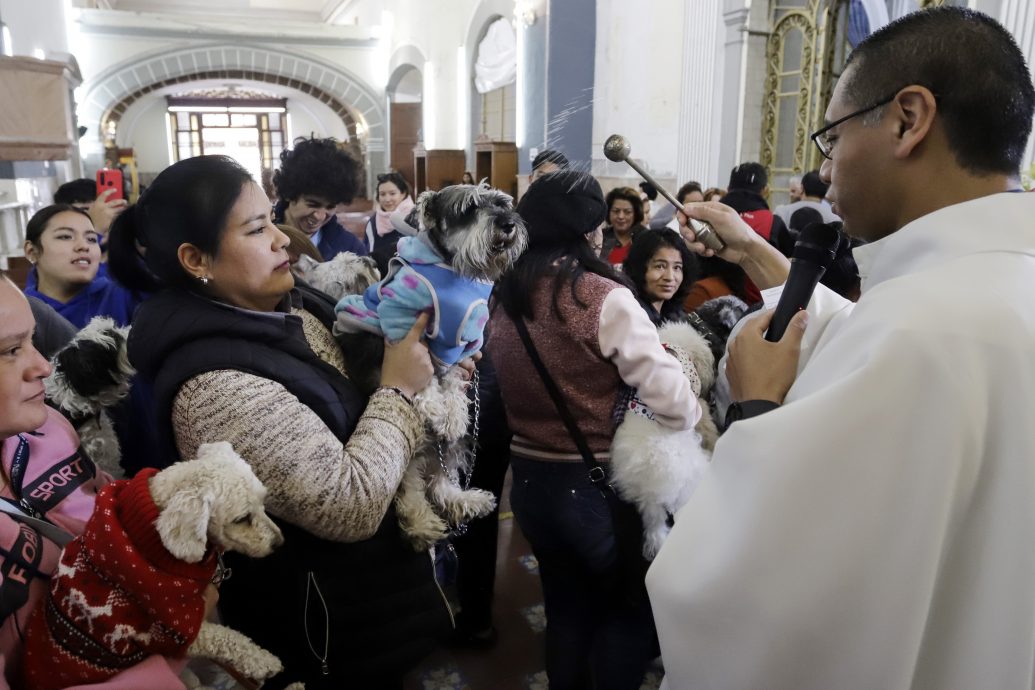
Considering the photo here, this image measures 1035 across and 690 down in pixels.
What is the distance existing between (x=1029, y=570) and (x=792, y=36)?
275 inches

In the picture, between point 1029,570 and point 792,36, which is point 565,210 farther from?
point 792,36

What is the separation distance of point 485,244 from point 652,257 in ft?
3.51

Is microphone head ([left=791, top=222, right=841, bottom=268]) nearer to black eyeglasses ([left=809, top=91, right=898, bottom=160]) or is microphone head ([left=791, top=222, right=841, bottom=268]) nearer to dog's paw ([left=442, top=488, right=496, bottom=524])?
black eyeglasses ([left=809, top=91, right=898, bottom=160])

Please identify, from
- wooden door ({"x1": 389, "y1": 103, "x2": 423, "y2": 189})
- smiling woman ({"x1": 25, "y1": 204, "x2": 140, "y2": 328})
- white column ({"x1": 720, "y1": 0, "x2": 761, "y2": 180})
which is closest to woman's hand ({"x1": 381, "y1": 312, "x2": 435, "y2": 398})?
smiling woman ({"x1": 25, "y1": 204, "x2": 140, "y2": 328})

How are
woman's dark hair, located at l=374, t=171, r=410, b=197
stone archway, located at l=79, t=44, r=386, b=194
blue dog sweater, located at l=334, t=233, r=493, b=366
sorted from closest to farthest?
blue dog sweater, located at l=334, t=233, r=493, b=366
woman's dark hair, located at l=374, t=171, r=410, b=197
stone archway, located at l=79, t=44, r=386, b=194

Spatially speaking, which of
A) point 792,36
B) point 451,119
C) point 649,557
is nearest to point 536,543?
point 649,557

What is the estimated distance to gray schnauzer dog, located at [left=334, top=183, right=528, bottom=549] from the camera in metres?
1.51

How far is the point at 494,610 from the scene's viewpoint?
2.75 metres

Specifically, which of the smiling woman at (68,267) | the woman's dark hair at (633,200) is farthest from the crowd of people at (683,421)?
the woman's dark hair at (633,200)

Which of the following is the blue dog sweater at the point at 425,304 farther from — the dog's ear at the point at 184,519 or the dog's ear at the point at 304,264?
the dog's ear at the point at 304,264

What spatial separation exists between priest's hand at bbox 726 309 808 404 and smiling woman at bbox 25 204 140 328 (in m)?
2.20

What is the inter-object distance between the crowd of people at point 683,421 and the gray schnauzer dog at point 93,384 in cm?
11

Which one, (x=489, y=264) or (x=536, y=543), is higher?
(x=489, y=264)

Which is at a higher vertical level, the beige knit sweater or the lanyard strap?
the beige knit sweater
